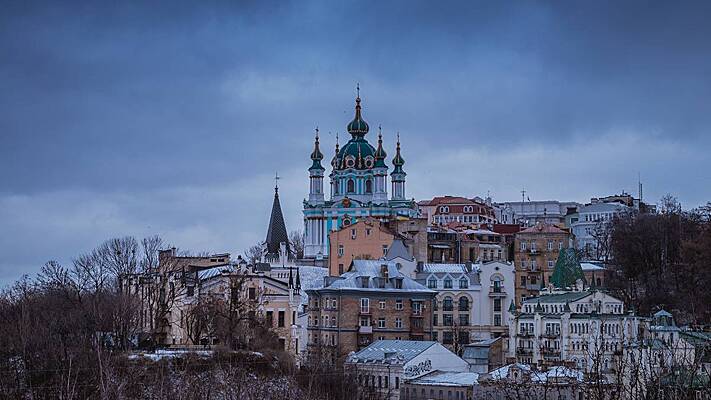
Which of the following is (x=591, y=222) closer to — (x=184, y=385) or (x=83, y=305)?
(x=83, y=305)

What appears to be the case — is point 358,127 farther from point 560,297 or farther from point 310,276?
point 560,297

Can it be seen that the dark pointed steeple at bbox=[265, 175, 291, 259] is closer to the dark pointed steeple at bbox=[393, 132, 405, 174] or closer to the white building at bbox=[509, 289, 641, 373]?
the dark pointed steeple at bbox=[393, 132, 405, 174]

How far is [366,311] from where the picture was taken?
211 feet

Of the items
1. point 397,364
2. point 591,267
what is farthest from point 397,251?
point 397,364

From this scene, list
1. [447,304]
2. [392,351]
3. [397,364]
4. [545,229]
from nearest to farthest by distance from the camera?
[397,364] < [392,351] < [447,304] < [545,229]

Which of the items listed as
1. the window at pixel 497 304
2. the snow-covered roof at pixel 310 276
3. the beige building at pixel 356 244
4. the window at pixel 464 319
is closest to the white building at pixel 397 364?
the window at pixel 464 319

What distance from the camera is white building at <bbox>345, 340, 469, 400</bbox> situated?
183 ft

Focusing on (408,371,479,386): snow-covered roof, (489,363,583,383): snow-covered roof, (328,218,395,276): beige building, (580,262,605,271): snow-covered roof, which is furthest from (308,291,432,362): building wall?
Result: (580,262,605,271): snow-covered roof

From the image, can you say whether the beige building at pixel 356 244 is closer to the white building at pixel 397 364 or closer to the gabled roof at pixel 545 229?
→ the gabled roof at pixel 545 229

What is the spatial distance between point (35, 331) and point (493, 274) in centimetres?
3303

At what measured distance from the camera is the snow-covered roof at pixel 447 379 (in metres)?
52.8

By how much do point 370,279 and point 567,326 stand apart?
11392mm

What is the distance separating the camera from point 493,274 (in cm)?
7419

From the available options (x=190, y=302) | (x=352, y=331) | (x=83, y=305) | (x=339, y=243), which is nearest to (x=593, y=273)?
(x=339, y=243)
